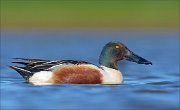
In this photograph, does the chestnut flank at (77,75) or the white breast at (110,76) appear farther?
the white breast at (110,76)

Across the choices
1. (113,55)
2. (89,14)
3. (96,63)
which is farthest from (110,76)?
(89,14)

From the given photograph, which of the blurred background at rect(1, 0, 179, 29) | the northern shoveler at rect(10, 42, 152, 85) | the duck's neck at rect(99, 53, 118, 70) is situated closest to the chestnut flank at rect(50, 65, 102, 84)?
the northern shoveler at rect(10, 42, 152, 85)

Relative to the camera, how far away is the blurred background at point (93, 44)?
9.50m

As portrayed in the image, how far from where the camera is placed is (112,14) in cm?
2673

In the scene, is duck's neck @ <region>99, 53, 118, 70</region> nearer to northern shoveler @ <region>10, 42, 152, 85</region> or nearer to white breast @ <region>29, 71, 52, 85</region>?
northern shoveler @ <region>10, 42, 152, 85</region>

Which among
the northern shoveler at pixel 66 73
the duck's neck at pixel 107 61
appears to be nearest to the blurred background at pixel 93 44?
the northern shoveler at pixel 66 73

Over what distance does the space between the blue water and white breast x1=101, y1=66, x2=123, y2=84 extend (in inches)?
4.5

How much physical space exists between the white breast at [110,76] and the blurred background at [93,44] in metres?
0.18

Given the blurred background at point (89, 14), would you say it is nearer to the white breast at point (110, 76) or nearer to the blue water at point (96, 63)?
the blue water at point (96, 63)

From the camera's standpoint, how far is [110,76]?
10938 millimetres

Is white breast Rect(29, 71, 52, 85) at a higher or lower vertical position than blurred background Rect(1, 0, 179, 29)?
lower

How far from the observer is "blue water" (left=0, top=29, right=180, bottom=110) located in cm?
927

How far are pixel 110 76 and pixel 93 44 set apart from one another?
9.30m

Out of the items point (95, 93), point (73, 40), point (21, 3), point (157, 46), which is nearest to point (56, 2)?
point (21, 3)
